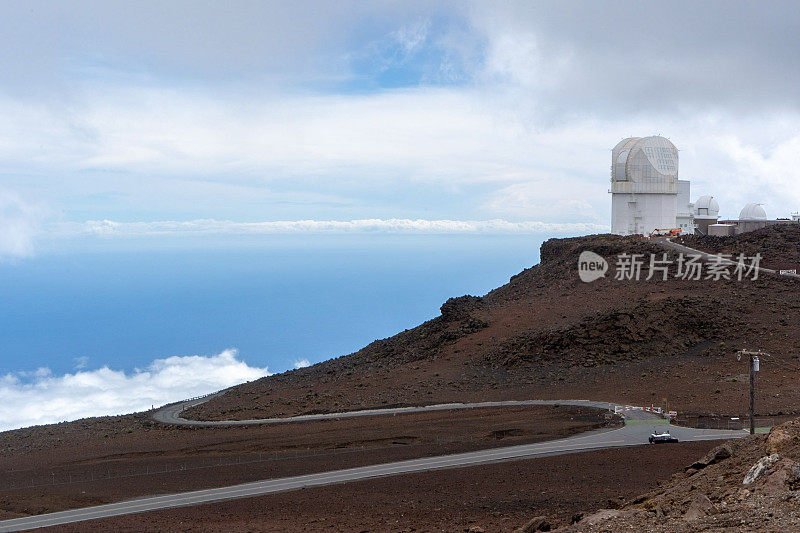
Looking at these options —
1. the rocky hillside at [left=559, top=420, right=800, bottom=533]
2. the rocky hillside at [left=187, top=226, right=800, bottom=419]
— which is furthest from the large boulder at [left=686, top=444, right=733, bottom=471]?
the rocky hillside at [left=187, top=226, right=800, bottom=419]

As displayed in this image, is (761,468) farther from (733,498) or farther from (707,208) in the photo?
(707,208)

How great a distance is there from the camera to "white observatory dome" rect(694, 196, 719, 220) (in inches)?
2673

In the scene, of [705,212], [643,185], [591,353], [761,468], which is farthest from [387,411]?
[705,212]

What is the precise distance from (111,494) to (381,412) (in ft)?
50.1

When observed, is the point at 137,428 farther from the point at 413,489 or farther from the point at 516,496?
the point at 516,496

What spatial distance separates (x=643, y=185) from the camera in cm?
6131

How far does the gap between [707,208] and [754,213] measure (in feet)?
13.9

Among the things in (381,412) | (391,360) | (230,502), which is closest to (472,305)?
(391,360)

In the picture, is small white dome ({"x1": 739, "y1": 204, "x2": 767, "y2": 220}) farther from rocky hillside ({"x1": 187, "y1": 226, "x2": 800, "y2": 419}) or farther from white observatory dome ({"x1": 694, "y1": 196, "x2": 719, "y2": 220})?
rocky hillside ({"x1": 187, "y1": 226, "x2": 800, "y2": 419})

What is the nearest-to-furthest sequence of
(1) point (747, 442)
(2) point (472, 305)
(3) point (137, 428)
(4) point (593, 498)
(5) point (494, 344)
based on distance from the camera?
(1) point (747, 442) → (4) point (593, 498) → (3) point (137, 428) → (5) point (494, 344) → (2) point (472, 305)

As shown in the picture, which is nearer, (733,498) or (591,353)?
(733,498)

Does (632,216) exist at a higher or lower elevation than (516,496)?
higher

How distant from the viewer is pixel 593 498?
21000mm

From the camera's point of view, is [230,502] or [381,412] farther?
[381,412]
